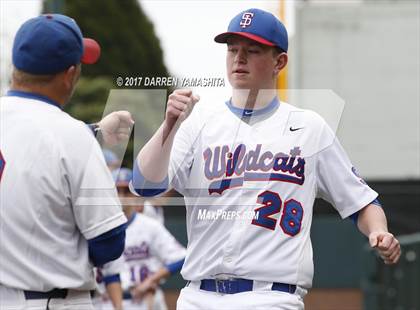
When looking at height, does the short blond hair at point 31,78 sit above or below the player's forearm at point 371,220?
above

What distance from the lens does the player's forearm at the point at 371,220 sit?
5195mm

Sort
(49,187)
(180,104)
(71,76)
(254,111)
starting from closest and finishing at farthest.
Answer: (49,187) → (71,76) → (180,104) → (254,111)

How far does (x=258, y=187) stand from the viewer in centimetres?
516

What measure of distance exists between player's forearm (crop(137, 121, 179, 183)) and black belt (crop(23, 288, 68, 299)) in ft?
2.99

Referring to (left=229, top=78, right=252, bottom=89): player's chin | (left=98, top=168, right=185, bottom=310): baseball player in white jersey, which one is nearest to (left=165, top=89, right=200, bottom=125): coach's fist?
(left=229, top=78, right=252, bottom=89): player's chin

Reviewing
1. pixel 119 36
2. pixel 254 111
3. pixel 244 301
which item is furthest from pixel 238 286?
pixel 119 36

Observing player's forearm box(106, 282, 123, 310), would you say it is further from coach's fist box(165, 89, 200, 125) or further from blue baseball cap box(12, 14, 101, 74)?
blue baseball cap box(12, 14, 101, 74)

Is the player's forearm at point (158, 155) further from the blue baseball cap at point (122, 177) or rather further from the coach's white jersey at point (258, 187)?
the blue baseball cap at point (122, 177)

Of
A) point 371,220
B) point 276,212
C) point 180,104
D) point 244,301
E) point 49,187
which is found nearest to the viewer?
point 49,187

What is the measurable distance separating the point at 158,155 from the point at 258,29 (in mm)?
880

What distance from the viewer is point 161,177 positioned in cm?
515

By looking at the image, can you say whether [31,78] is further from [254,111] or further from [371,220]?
[371,220]

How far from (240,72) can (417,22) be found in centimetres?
1229

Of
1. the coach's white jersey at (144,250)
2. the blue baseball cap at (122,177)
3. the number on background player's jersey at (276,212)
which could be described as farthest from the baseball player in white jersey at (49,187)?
the coach's white jersey at (144,250)
